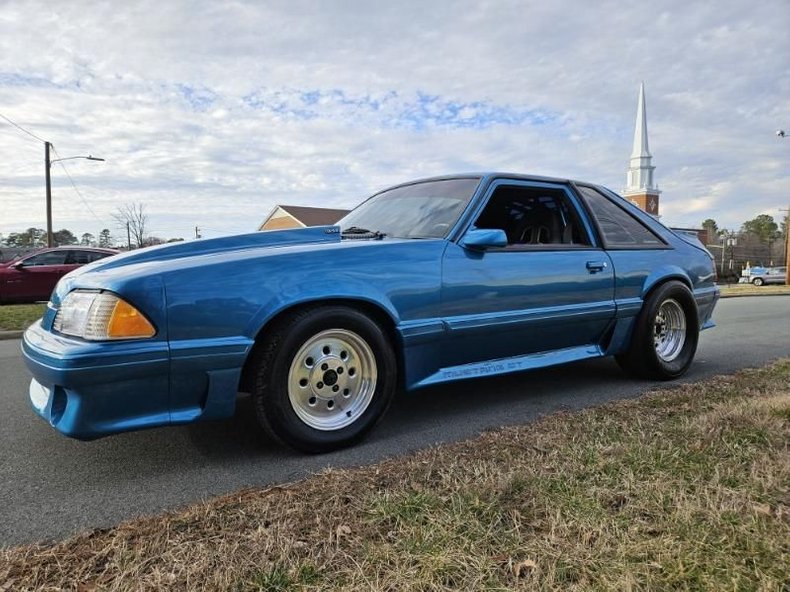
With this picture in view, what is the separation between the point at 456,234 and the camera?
331cm

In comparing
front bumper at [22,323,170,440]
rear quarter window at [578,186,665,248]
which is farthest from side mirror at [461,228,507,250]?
front bumper at [22,323,170,440]

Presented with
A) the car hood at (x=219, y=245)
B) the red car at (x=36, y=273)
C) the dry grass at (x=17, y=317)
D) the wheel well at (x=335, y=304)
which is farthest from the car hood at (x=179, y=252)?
the red car at (x=36, y=273)

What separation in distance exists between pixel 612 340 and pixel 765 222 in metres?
96.4

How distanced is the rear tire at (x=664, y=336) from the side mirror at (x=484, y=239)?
1.62m

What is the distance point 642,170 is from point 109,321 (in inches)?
2725

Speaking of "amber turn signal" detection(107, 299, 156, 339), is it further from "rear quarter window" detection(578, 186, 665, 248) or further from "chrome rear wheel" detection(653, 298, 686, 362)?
"chrome rear wheel" detection(653, 298, 686, 362)

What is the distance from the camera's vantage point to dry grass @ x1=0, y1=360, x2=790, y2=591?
1629 millimetres

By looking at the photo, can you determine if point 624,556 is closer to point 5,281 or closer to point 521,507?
point 521,507

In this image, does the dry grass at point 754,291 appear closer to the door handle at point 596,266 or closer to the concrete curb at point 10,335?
the door handle at point 596,266

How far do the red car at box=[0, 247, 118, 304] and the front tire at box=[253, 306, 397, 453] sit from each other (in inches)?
415

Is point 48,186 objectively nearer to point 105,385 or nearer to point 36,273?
point 36,273

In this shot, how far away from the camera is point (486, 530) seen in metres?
1.86

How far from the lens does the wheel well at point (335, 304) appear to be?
2.67 m

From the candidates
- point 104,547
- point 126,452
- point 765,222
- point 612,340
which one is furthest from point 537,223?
point 765,222
